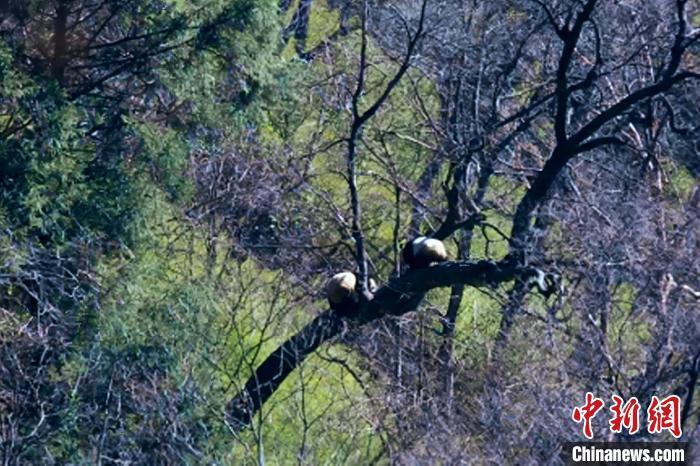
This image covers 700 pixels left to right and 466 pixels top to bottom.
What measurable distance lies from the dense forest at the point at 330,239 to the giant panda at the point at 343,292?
115 millimetres

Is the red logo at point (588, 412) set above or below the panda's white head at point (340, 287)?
below

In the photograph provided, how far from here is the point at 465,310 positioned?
49.3 feet

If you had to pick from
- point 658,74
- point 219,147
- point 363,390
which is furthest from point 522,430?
point 219,147

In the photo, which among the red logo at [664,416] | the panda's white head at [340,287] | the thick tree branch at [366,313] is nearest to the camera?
the red logo at [664,416]

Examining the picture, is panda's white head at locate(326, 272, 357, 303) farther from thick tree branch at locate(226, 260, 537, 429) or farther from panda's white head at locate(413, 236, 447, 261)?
panda's white head at locate(413, 236, 447, 261)

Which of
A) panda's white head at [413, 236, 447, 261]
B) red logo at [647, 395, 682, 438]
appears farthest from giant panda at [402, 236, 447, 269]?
red logo at [647, 395, 682, 438]

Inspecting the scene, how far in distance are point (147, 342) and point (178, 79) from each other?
2279 millimetres

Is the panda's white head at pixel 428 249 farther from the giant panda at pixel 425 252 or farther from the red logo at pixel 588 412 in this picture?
the red logo at pixel 588 412

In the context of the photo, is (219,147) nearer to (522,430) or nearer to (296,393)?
(296,393)

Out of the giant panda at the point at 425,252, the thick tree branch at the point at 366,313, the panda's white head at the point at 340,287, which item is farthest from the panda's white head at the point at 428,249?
the panda's white head at the point at 340,287

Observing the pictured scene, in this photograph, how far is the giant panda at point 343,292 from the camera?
39.6ft

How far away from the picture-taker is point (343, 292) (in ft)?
39.7

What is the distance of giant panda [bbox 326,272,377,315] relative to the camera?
39.6 ft

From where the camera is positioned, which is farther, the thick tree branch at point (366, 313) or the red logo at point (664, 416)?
the thick tree branch at point (366, 313)
